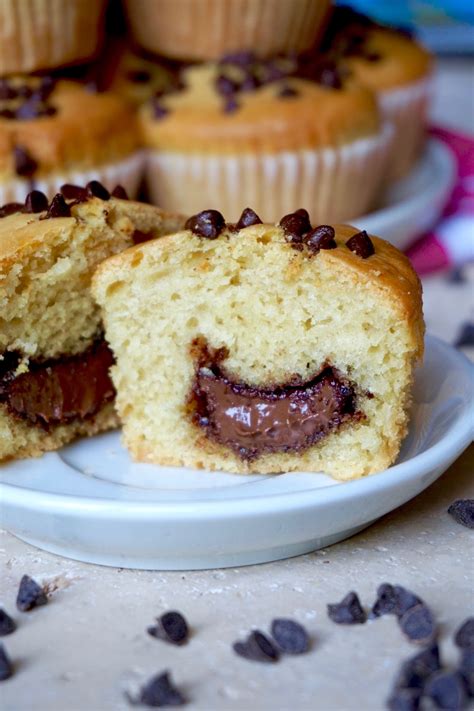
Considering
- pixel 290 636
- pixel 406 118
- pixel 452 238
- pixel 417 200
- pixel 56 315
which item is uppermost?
pixel 56 315

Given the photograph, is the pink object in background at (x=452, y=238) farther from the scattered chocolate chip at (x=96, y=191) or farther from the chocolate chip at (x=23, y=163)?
the scattered chocolate chip at (x=96, y=191)

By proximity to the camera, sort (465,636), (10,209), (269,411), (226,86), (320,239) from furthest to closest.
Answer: (226,86) < (10,209) < (269,411) < (320,239) < (465,636)

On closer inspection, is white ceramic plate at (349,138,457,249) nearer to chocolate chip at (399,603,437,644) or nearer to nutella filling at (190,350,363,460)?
nutella filling at (190,350,363,460)

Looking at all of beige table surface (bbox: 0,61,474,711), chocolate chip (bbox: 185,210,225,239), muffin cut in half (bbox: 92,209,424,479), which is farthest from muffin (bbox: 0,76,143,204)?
beige table surface (bbox: 0,61,474,711)

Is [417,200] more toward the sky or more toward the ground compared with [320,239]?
more toward the ground

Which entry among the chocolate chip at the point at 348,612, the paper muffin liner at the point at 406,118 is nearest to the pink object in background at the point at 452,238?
the paper muffin liner at the point at 406,118

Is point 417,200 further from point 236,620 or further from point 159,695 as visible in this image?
point 159,695

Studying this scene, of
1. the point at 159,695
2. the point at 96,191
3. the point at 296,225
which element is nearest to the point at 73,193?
the point at 96,191
